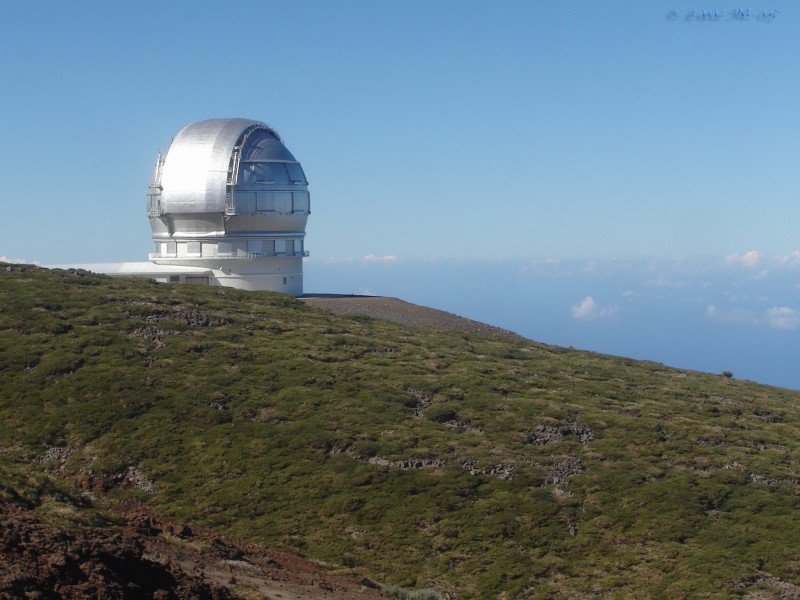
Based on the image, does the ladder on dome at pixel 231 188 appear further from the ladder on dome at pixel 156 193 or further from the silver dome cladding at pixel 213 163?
the ladder on dome at pixel 156 193

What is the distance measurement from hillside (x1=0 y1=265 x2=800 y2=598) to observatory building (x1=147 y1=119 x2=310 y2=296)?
1609cm

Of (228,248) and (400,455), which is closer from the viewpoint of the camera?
(400,455)

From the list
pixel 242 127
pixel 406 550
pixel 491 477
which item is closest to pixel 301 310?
pixel 242 127

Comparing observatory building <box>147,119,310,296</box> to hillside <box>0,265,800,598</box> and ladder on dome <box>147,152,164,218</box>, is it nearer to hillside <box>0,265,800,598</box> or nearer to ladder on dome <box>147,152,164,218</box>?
ladder on dome <box>147,152,164,218</box>

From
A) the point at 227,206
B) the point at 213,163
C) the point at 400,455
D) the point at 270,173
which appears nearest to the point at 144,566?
the point at 400,455

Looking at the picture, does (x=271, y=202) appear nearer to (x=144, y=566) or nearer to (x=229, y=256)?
(x=229, y=256)

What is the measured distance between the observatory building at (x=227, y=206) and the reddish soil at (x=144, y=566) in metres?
32.2

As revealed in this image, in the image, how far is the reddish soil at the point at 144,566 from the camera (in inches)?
442

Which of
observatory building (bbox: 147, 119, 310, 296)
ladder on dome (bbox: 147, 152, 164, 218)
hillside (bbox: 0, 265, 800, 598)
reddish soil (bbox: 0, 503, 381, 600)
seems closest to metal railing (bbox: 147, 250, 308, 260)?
observatory building (bbox: 147, 119, 310, 296)

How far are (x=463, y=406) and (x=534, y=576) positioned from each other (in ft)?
27.3

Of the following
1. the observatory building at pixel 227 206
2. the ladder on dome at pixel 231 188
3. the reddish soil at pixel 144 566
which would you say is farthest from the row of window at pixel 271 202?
the reddish soil at pixel 144 566

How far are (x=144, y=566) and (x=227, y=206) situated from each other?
1449 inches

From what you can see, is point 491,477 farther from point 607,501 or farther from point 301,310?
point 301,310

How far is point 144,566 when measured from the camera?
1231 cm
